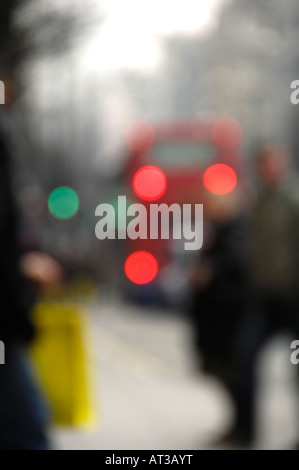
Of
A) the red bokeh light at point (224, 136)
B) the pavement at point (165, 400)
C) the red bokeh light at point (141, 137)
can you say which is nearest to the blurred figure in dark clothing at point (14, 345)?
the pavement at point (165, 400)

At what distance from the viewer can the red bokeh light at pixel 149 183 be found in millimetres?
21156

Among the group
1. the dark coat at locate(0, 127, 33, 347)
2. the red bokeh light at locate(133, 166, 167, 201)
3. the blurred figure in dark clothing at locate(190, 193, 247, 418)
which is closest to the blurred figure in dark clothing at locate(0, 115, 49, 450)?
the dark coat at locate(0, 127, 33, 347)

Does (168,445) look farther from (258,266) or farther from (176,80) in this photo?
(176,80)

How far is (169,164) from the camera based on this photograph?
2131 cm

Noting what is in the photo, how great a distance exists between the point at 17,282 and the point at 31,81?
247 inches

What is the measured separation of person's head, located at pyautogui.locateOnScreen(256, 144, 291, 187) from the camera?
22.4ft

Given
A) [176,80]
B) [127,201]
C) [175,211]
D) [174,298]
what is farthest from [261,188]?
[176,80]

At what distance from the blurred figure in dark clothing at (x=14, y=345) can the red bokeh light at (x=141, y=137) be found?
61.1 ft

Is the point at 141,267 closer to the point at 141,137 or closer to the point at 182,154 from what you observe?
the point at 182,154

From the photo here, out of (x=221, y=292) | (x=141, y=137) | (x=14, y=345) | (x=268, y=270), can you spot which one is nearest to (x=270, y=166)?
(x=268, y=270)

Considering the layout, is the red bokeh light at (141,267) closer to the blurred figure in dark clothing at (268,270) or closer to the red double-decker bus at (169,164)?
the red double-decker bus at (169,164)

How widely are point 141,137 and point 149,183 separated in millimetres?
838

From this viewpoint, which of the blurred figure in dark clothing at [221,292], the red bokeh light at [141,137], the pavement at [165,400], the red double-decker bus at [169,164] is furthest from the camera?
the red bokeh light at [141,137]

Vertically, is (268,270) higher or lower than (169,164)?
lower
